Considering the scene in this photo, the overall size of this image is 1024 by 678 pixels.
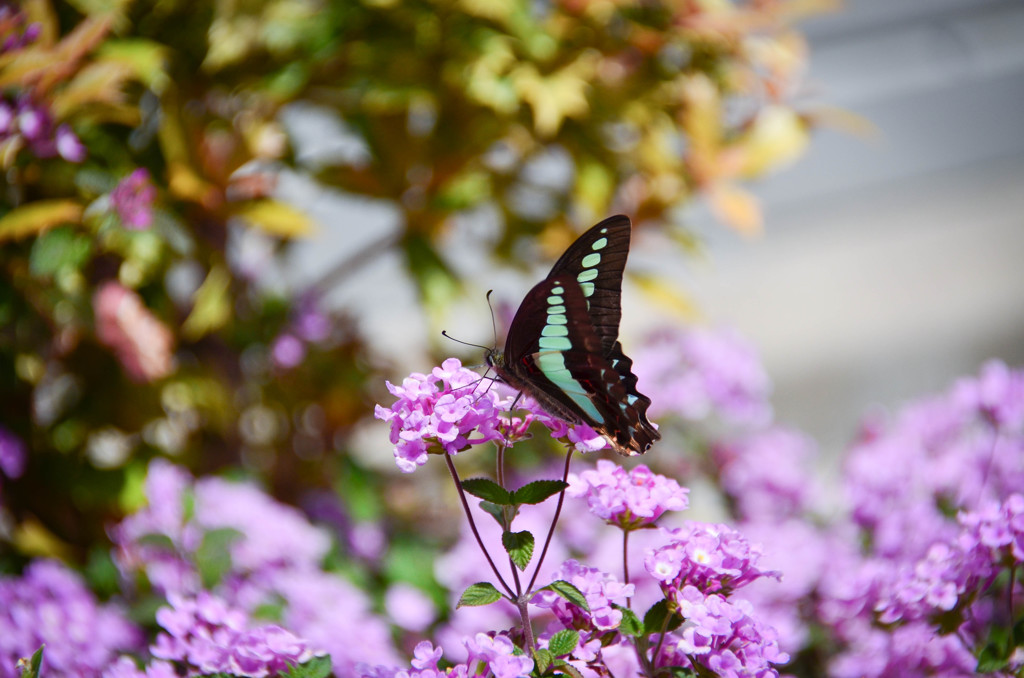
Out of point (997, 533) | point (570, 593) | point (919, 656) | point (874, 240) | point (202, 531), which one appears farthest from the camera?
point (874, 240)

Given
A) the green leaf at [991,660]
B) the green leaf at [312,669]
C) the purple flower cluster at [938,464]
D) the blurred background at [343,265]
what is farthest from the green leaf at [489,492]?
the purple flower cluster at [938,464]

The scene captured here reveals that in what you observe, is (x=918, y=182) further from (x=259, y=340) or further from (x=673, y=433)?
(x=259, y=340)

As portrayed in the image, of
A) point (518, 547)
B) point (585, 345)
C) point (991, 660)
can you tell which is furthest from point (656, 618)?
point (991, 660)

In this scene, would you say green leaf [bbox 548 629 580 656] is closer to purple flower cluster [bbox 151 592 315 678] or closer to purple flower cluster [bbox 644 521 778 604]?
purple flower cluster [bbox 644 521 778 604]

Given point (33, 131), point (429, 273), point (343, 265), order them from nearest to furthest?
1. point (33, 131)
2. point (429, 273)
3. point (343, 265)

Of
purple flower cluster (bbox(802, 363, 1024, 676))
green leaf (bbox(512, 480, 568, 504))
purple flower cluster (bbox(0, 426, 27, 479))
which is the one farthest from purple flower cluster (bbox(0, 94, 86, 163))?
purple flower cluster (bbox(802, 363, 1024, 676))

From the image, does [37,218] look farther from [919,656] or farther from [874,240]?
[874,240]

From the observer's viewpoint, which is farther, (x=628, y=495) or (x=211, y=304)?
(x=211, y=304)

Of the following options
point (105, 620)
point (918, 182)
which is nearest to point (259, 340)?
point (105, 620)
